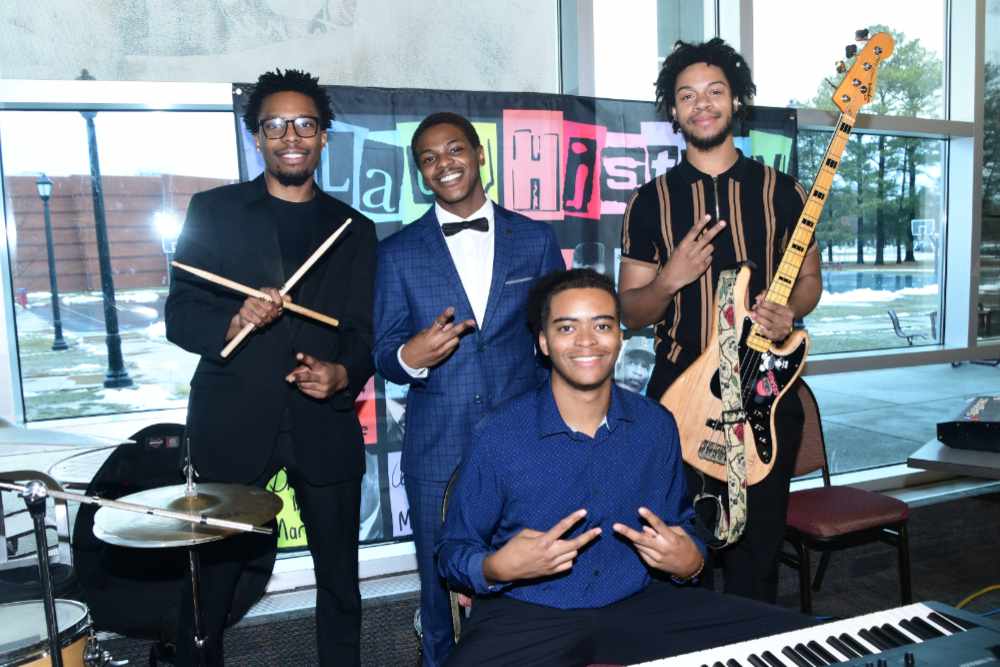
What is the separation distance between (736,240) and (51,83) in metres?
2.63

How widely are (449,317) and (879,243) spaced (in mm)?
3554

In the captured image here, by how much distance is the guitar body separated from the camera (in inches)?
84.0

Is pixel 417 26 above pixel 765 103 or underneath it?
above

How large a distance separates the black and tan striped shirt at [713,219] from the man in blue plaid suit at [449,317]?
32cm

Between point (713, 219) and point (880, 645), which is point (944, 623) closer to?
point (880, 645)

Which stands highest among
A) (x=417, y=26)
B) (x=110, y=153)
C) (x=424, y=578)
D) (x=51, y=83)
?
(x=417, y=26)

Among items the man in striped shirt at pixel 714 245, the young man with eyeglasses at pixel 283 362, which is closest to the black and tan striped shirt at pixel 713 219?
the man in striped shirt at pixel 714 245

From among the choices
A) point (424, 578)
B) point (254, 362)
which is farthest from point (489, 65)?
point (424, 578)

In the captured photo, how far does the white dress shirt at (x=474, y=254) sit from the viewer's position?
2.27 m

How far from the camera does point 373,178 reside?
10.9ft

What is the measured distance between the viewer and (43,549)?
152 centimetres

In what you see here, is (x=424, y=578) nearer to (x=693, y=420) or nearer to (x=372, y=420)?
(x=693, y=420)

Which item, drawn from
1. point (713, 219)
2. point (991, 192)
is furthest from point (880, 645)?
point (991, 192)

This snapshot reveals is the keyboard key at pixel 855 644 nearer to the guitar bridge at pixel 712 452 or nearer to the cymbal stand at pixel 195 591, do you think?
the guitar bridge at pixel 712 452
